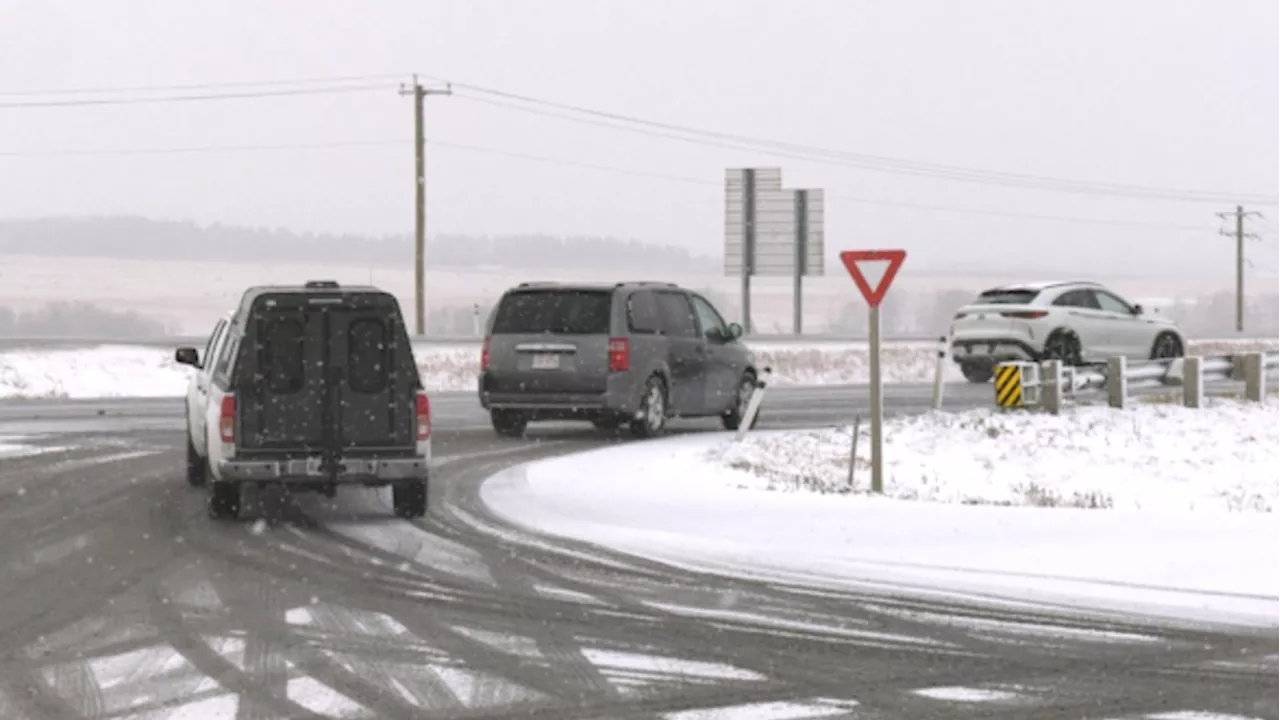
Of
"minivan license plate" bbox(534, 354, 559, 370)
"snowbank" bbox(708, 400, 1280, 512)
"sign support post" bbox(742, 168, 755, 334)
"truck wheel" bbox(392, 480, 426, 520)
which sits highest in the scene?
"sign support post" bbox(742, 168, 755, 334)

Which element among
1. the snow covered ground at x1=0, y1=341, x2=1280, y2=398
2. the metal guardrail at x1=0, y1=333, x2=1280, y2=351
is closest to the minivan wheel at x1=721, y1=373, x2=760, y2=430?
the snow covered ground at x1=0, y1=341, x2=1280, y2=398

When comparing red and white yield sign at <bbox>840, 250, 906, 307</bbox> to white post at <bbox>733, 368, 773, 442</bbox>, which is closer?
red and white yield sign at <bbox>840, 250, 906, 307</bbox>

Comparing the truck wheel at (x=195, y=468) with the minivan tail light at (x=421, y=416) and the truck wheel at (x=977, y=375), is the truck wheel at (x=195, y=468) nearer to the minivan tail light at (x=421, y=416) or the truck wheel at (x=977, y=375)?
the minivan tail light at (x=421, y=416)

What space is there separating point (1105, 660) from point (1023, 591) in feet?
7.08

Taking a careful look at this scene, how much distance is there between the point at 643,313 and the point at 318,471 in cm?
875

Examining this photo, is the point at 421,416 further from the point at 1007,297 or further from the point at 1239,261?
the point at 1239,261

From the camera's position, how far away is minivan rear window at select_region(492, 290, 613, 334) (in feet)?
72.0

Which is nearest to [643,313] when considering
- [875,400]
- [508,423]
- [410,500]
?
[508,423]

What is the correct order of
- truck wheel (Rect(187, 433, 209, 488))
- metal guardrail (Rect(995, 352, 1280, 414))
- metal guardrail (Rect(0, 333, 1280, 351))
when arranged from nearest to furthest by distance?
truck wheel (Rect(187, 433, 209, 488)) → metal guardrail (Rect(995, 352, 1280, 414)) → metal guardrail (Rect(0, 333, 1280, 351))

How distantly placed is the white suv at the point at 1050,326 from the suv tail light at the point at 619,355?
11.0 m

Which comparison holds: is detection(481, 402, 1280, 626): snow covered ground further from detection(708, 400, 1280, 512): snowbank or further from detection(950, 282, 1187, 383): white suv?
detection(950, 282, 1187, 383): white suv

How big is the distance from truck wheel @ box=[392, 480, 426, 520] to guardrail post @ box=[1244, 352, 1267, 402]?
19306 millimetres

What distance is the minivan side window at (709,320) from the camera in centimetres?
2380

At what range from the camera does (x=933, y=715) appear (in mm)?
7434
